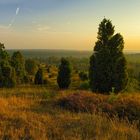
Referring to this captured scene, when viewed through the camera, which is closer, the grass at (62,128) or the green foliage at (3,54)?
the grass at (62,128)

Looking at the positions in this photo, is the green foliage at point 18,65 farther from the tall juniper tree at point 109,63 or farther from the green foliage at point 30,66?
the tall juniper tree at point 109,63

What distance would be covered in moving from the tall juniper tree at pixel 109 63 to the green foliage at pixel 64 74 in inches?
507

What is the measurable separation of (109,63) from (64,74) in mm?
14991

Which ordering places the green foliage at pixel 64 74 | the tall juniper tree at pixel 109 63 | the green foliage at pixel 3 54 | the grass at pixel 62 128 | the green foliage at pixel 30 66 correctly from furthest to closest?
the green foliage at pixel 30 66 < the green foliage at pixel 3 54 < the green foliage at pixel 64 74 < the tall juniper tree at pixel 109 63 < the grass at pixel 62 128

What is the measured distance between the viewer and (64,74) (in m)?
47.6

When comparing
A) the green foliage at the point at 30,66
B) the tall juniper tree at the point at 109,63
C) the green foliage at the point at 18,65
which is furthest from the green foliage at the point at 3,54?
the green foliage at the point at 30,66

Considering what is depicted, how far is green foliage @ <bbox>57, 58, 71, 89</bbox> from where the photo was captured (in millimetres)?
46866

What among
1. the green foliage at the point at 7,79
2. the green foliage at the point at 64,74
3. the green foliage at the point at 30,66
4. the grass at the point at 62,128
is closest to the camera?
the grass at the point at 62,128

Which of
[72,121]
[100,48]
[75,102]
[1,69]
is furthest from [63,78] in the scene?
[72,121]

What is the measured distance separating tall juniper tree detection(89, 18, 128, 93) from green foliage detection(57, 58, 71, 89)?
12877 millimetres

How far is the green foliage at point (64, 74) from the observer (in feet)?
154

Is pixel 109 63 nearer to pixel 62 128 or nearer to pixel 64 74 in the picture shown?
pixel 64 74

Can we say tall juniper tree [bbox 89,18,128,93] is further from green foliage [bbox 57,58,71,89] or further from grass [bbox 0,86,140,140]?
grass [bbox 0,86,140,140]

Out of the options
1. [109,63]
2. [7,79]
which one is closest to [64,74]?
[7,79]
